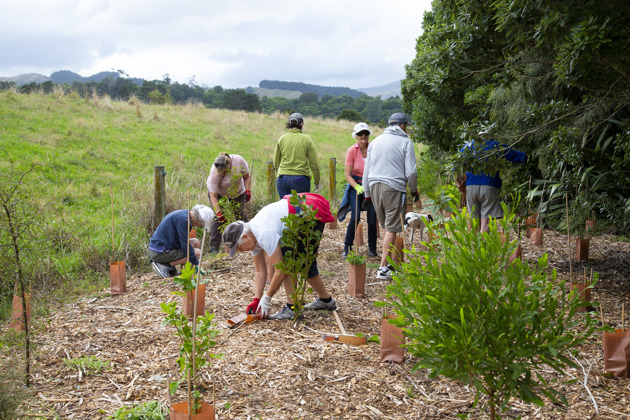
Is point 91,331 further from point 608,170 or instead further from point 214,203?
point 608,170

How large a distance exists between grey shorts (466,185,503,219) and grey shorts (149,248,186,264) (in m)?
3.24

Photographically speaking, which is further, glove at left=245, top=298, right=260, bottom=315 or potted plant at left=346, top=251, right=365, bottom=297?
potted plant at left=346, top=251, right=365, bottom=297

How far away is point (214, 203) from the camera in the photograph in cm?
615

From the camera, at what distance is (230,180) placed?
238 inches

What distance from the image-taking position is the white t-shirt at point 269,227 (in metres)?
3.72

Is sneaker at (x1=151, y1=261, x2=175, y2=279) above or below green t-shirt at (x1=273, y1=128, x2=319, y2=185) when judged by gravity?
below

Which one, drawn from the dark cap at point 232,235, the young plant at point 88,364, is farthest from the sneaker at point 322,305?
the young plant at point 88,364

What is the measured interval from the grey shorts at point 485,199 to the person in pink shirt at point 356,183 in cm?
116

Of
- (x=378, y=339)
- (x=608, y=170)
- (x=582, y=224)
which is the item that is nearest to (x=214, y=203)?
(x=378, y=339)

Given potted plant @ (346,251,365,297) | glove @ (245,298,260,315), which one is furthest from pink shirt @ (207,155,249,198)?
glove @ (245,298,260,315)

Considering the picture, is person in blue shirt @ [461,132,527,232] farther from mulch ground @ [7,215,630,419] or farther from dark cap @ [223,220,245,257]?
dark cap @ [223,220,245,257]

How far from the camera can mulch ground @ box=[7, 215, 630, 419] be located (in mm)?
2826

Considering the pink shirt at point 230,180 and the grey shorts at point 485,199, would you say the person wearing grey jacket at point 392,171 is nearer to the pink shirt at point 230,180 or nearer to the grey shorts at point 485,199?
the grey shorts at point 485,199

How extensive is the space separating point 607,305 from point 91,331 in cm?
464
